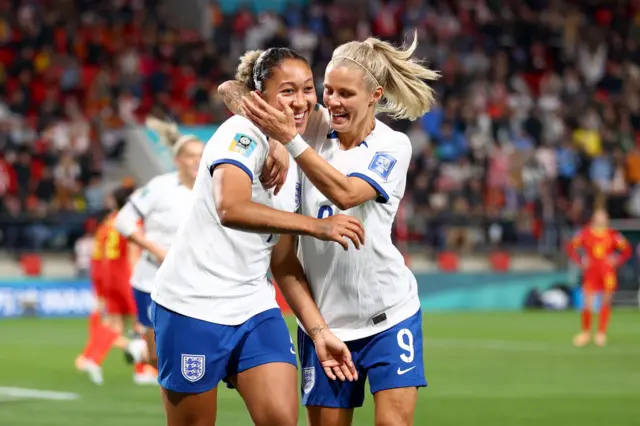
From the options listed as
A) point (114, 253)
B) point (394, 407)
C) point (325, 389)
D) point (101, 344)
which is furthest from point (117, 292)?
point (394, 407)

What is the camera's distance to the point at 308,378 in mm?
5816

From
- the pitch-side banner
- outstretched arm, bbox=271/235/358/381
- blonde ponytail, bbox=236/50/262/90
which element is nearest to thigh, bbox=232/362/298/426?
outstretched arm, bbox=271/235/358/381

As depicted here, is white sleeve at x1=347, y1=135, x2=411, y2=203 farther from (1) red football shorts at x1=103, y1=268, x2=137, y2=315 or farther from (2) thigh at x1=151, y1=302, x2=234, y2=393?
(1) red football shorts at x1=103, y1=268, x2=137, y2=315

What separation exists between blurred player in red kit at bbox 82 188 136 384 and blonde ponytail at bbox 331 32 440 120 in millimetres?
7631

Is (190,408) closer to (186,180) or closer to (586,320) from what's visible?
(186,180)

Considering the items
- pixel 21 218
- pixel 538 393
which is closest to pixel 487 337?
pixel 538 393

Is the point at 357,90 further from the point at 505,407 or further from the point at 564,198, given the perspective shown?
the point at 564,198

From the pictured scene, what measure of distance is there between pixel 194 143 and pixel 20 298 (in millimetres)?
13040

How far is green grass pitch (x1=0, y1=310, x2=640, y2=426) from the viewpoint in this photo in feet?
33.1

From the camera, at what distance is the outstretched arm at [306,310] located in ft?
18.1

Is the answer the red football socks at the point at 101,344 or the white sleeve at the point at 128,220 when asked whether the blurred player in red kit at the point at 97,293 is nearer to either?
the red football socks at the point at 101,344

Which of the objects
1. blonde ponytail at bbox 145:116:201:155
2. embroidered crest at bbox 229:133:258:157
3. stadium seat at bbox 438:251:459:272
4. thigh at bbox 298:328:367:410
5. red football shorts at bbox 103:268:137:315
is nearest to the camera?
embroidered crest at bbox 229:133:258:157

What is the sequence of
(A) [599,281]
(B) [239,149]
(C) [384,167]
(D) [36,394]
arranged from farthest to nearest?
(A) [599,281] < (D) [36,394] < (C) [384,167] < (B) [239,149]

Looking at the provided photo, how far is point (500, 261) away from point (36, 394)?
14703mm
